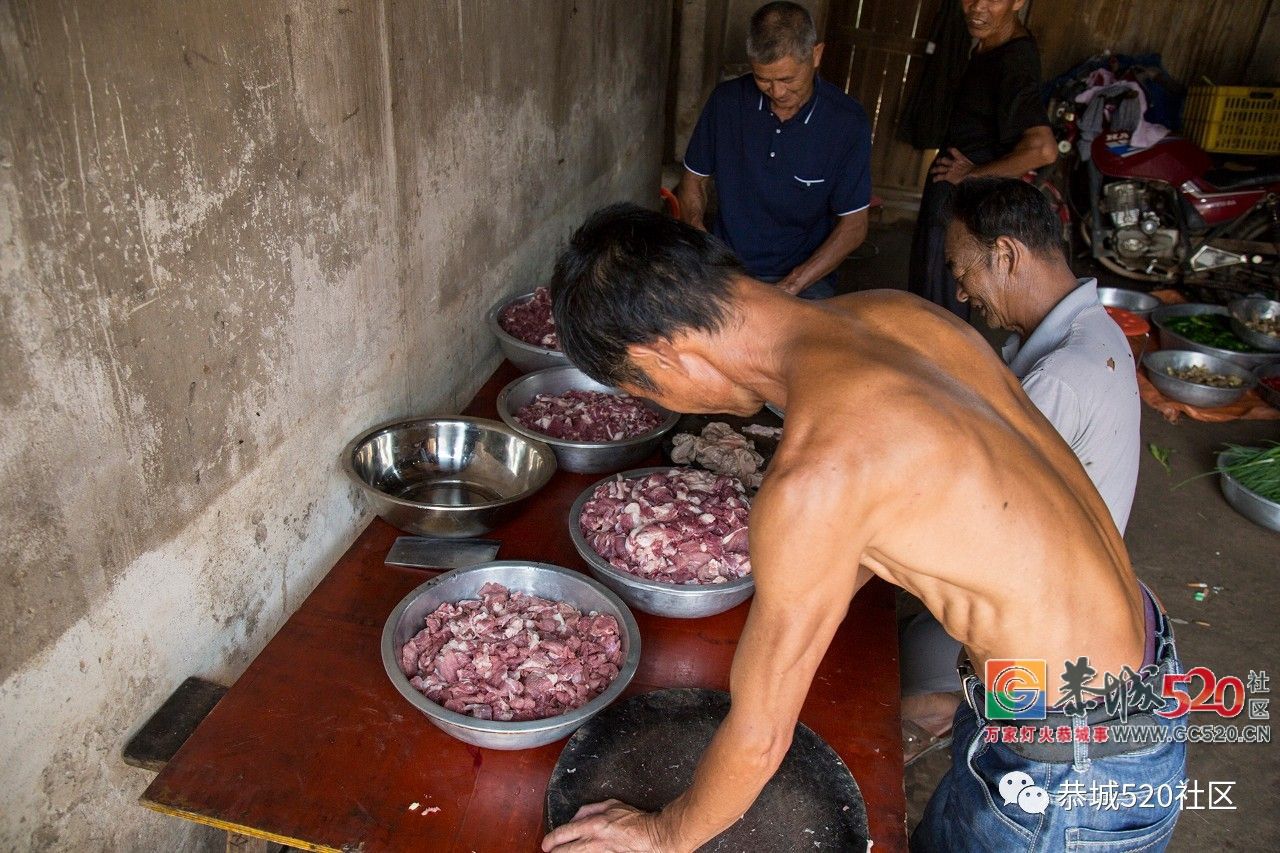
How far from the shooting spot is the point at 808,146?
4.41m

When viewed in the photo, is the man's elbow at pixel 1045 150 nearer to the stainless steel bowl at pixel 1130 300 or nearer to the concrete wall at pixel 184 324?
the concrete wall at pixel 184 324

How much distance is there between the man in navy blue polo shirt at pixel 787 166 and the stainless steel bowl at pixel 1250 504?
3130 mm

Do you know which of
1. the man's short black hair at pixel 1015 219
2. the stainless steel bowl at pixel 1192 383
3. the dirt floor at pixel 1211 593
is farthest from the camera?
the stainless steel bowl at pixel 1192 383

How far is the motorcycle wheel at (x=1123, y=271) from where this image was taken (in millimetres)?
8805

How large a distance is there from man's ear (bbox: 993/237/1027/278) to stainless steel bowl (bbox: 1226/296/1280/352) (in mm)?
5466

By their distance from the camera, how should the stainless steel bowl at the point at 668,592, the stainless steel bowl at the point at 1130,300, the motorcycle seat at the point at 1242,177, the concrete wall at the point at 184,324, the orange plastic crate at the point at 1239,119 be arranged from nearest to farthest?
the concrete wall at the point at 184,324
the stainless steel bowl at the point at 668,592
the stainless steel bowl at the point at 1130,300
the motorcycle seat at the point at 1242,177
the orange plastic crate at the point at 1239,119

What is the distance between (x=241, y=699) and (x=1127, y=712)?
2125 mm

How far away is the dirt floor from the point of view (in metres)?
3.75

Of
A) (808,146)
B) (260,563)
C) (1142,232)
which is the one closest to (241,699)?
(260,563)

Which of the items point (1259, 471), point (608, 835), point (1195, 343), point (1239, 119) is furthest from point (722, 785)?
point (1239, 119)

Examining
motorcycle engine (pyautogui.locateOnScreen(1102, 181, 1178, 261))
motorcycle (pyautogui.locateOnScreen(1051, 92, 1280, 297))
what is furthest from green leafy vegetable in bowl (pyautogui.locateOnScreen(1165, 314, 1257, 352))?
motorcycle engine (pyautogui.locateOnScreen(1102, 181, 1178, 261))

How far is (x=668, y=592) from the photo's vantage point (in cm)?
242

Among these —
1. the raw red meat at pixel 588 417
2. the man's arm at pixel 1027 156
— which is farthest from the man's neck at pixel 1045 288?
the man's arm at pixel 1027 156

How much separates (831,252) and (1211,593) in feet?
9.82
